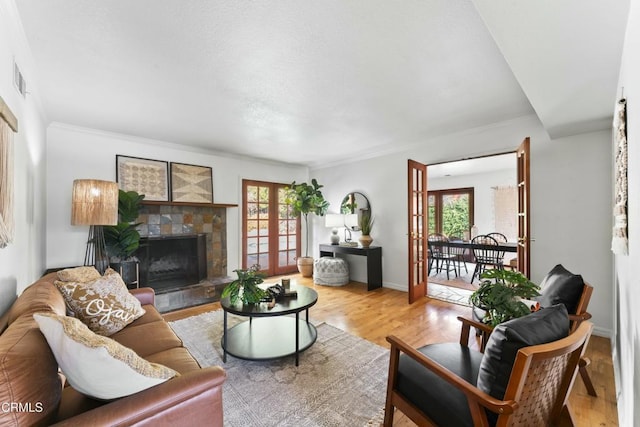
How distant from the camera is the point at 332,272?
15.4 feet

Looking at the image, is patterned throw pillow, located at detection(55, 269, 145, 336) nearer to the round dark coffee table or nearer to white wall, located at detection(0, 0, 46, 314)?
white wall, located at detection(0, 0, 46, 314)

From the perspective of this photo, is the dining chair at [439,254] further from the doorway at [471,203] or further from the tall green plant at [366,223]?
the tall green plant at [366,223]

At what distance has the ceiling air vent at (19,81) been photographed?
1.78 meters

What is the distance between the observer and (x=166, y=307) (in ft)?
11.4

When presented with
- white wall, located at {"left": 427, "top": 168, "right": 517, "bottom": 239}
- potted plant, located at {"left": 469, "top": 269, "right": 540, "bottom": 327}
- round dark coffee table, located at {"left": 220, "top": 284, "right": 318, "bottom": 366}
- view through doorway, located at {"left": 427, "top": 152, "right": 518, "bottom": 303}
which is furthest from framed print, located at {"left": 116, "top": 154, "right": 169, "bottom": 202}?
white wall, located at {"left": 427, "top": 168, "right": 517, "bottom": 239}

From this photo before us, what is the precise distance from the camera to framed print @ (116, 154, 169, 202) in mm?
3779

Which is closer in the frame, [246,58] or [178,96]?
[246,58]

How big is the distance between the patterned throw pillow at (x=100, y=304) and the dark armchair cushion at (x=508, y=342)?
2.17 m

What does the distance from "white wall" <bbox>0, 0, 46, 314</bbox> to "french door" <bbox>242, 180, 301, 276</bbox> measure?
108 inches

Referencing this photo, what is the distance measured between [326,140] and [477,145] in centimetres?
205

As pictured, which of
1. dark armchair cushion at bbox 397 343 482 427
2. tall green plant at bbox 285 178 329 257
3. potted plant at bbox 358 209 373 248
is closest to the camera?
dark armchair cushion at bbox 397 343 482 427

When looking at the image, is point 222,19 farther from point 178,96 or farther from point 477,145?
point 477,145

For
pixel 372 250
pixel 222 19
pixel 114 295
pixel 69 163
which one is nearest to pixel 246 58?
pixel 222 19

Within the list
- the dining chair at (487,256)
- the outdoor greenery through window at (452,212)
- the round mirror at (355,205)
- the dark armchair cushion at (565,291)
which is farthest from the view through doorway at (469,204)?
the dark armchair cushion at (565,291)
